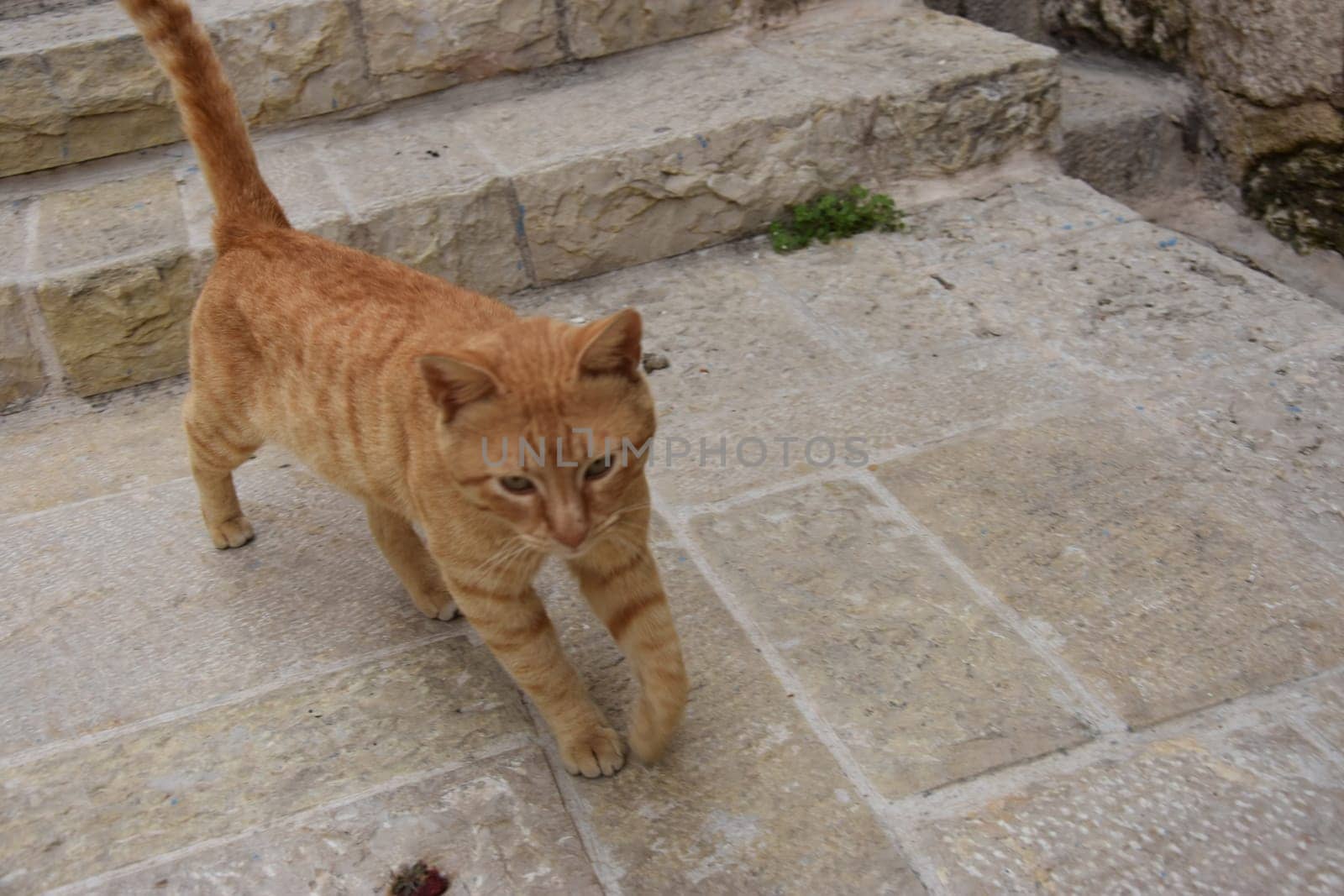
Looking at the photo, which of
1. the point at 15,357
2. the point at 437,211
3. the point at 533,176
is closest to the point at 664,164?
the point at 533,176

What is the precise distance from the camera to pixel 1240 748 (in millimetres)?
1892

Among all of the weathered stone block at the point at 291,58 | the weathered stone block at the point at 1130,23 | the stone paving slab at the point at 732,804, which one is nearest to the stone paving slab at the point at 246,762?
the stone paving slab at the point at 732,804

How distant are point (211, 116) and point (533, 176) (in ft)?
4.05

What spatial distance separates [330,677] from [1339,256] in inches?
129

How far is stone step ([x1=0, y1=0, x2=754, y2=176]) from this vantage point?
11.7 ft

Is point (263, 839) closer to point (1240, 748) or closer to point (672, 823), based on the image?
point (672, 823)

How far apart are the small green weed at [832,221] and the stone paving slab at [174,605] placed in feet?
5.64

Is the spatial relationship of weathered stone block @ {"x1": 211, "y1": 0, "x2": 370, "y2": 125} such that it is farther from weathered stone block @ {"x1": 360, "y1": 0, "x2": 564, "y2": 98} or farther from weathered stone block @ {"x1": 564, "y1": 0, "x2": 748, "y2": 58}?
weathered stone block @ {"x1": 564, "y1": 0, "x2": 748, "y2": 58}

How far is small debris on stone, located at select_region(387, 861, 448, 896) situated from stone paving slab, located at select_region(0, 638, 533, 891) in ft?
0.72

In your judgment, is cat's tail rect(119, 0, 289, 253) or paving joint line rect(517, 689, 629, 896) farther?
cat's tail rect(119, 0, 289, 253)

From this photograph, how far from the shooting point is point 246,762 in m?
2.06

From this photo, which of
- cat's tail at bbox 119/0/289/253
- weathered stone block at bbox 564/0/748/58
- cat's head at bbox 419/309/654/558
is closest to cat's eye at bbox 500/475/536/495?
cat's head at bbox 419/309/654/558

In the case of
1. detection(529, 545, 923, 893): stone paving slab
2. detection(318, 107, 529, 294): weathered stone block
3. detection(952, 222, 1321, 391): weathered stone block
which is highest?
detection(318, 107, 529, 294): weathered stone block

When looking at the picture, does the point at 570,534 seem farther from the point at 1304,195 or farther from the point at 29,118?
the point at 1304,195
